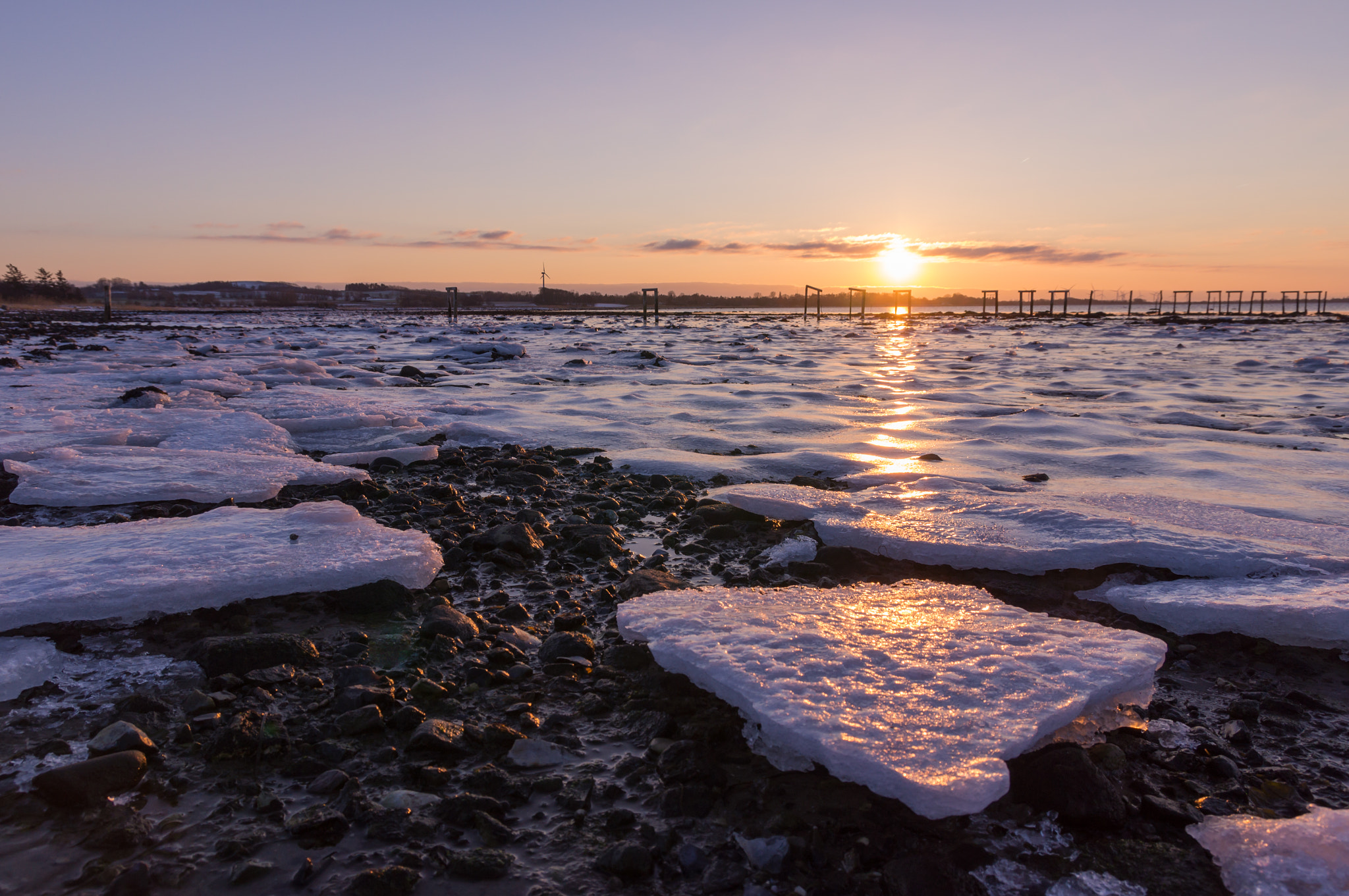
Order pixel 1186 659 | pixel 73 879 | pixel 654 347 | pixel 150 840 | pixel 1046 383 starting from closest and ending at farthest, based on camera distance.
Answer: pixel 73 879 < pixel 150 840 < pixel 1186 659 < pixel 1046 383 < pixel 654 347

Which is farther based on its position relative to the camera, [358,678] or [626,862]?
[358,678]

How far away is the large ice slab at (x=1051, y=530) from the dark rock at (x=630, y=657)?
136 centimetres

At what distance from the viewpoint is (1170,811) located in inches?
65.8

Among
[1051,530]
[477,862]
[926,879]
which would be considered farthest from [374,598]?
[1051,530]

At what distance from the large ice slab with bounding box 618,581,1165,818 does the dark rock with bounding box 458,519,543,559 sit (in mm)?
1007

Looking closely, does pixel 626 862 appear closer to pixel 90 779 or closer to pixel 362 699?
pixel 362 699

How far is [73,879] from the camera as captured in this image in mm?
1438

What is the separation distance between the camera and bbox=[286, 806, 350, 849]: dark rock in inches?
62.8

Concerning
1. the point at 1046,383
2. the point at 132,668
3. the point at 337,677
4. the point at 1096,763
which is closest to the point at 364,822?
the point at 337,677

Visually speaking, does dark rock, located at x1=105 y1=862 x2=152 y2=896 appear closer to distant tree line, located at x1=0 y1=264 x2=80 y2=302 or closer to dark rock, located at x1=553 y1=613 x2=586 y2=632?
dark rock, located at x1=553 y1=613 x2=586 y2=632

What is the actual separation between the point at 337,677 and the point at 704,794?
1.27 m

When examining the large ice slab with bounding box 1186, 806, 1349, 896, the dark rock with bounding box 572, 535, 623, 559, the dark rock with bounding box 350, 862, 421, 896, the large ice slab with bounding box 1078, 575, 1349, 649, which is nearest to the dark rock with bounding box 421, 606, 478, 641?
the dark rock with bounding box 572, 535, 623, 559

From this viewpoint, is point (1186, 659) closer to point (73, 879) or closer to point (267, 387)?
point (73, 879)

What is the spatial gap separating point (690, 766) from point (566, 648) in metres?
0.75
